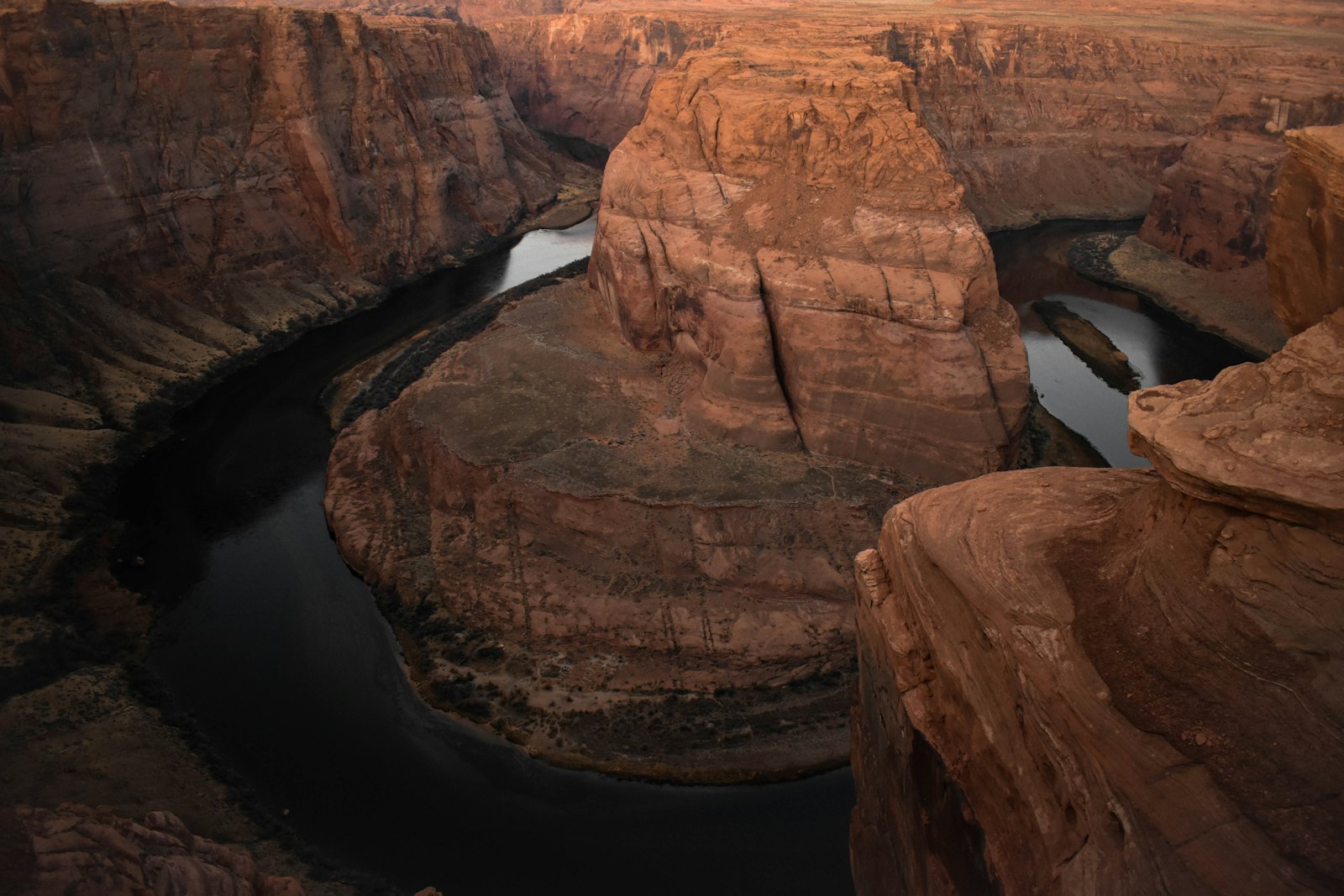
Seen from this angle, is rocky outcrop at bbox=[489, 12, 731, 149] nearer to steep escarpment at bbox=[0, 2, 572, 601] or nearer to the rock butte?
steep escarpment at bbox=[0, 2, 572, 601]

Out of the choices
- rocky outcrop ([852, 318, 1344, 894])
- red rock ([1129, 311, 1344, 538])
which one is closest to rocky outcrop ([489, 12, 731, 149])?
rocky outcrop ([852, 318, 1344, 894])

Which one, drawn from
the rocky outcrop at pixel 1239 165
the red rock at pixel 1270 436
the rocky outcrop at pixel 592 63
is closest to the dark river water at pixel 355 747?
the red rock at pixel 1270 436

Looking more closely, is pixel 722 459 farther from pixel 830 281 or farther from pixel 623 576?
pixel 830 281

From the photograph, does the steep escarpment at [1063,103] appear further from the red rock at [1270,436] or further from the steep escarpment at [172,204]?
the red rock at [1270,436]

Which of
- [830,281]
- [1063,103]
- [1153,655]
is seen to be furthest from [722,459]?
[1063,103]

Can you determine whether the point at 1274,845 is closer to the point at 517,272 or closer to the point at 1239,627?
the point at 1239,627

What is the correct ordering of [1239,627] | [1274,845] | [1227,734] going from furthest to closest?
[1239,627] < [1227,734] < [1274,845]

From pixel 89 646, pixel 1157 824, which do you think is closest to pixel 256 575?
pixel 89 646
